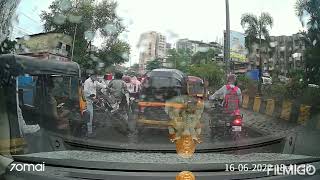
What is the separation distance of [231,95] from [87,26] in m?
0.98

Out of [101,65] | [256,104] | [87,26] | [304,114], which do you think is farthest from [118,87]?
[304,114]

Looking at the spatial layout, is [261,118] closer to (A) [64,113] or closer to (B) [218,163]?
(B) [218,163]

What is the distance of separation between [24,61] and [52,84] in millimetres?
297

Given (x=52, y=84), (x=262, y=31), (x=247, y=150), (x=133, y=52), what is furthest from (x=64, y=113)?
(x=262, y=31)

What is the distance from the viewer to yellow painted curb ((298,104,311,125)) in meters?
3.00

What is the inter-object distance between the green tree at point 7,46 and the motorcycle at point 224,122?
4.31 ft

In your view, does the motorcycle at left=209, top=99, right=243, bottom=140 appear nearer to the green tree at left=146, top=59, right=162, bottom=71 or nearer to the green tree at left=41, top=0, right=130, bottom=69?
the green tree at left=146, top=59, right=162, bottom=71

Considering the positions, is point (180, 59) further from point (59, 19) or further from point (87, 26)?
point (59, 19)

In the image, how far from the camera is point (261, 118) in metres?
3.04

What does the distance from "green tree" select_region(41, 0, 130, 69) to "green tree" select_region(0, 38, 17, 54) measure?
29 cm

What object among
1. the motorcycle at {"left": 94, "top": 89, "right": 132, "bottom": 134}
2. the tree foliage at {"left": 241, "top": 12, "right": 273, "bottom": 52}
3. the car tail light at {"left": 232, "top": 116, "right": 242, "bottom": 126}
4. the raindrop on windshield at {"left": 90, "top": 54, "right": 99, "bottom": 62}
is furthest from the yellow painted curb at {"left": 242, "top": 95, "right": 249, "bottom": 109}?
the raindrop on windshield at {"left": 90, "top": 54, "right": 99, "bottom": 62}

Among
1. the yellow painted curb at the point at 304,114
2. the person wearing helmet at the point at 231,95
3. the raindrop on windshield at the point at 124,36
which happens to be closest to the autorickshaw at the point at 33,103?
the raindrop on windshield at the point at 124,36

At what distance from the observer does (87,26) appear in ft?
9.27

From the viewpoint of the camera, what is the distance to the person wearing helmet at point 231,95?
291 cm
